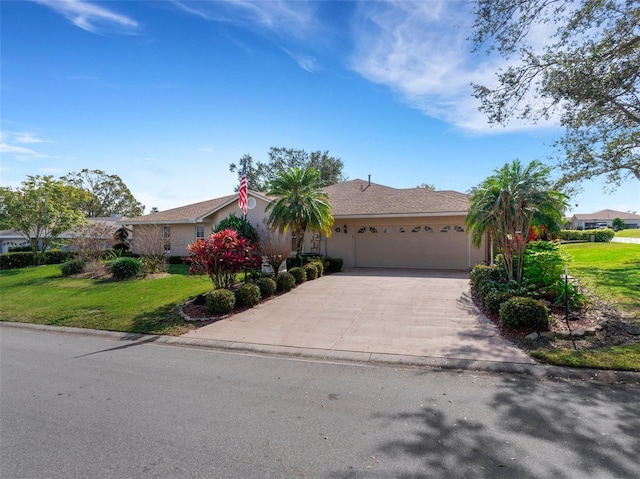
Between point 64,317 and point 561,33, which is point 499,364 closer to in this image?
point 561,33

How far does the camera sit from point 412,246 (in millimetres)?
17750

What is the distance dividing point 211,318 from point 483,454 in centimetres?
700

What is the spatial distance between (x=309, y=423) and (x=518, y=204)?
7.48 m

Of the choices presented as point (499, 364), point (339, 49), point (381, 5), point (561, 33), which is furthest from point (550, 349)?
point (339, 49)

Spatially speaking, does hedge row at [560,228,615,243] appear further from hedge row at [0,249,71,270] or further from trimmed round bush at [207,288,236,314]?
hedge row at [0,249,71,270]

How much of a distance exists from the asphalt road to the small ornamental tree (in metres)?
4.47

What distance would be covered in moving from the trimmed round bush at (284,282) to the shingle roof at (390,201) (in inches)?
267

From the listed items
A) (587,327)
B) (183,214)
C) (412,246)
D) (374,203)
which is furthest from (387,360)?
(183,214)

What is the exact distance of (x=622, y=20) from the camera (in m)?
7.59

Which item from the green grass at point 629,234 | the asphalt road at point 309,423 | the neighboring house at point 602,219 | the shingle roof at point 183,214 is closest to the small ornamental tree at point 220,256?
the asphalt road at point 309,423

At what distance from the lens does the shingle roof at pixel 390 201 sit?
17.0 meters

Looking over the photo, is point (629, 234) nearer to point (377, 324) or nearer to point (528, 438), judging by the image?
point (377, 324)

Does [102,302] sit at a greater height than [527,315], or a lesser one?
lesser

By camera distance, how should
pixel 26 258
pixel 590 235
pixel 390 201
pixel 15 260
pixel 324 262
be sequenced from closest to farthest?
pixel 324 262 → pixel 390 201 → pixel 15 260 → pixel 26 258 → pixel 590 235
